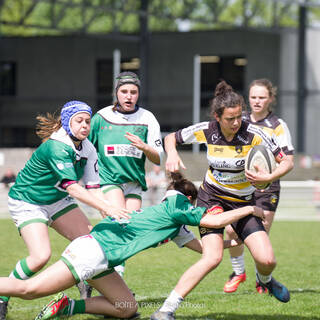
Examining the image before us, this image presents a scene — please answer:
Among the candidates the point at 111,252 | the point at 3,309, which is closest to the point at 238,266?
the point at 111,252

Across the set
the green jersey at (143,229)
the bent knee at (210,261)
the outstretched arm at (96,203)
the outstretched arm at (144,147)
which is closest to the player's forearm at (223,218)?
the green jersey at (143,229)

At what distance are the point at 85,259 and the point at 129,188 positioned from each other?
227cm

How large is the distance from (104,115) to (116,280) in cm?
230

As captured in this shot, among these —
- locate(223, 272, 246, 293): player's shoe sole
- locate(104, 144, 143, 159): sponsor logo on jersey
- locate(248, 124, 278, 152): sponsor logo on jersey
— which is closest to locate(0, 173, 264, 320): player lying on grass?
locate(248, 124, 278, 152): sponsor logo on jersey

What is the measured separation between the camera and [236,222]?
20.8 ft

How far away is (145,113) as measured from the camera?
770cm

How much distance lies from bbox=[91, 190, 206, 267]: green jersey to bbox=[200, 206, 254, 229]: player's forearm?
117mm

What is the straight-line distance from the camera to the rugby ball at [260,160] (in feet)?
20.1

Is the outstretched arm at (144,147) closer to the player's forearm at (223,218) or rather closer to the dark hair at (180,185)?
the dark hair at (180,185)

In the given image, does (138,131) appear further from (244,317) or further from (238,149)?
(244,317)

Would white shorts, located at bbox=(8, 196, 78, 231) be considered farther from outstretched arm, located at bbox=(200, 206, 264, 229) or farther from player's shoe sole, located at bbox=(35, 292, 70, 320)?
outstretched arm, located at bbox=(200, 206, 264, 229)

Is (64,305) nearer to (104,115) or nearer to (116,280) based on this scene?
(116,280)

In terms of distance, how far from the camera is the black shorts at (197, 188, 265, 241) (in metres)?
6.19

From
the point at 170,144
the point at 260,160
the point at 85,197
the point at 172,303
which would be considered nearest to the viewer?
the point at 172,303
